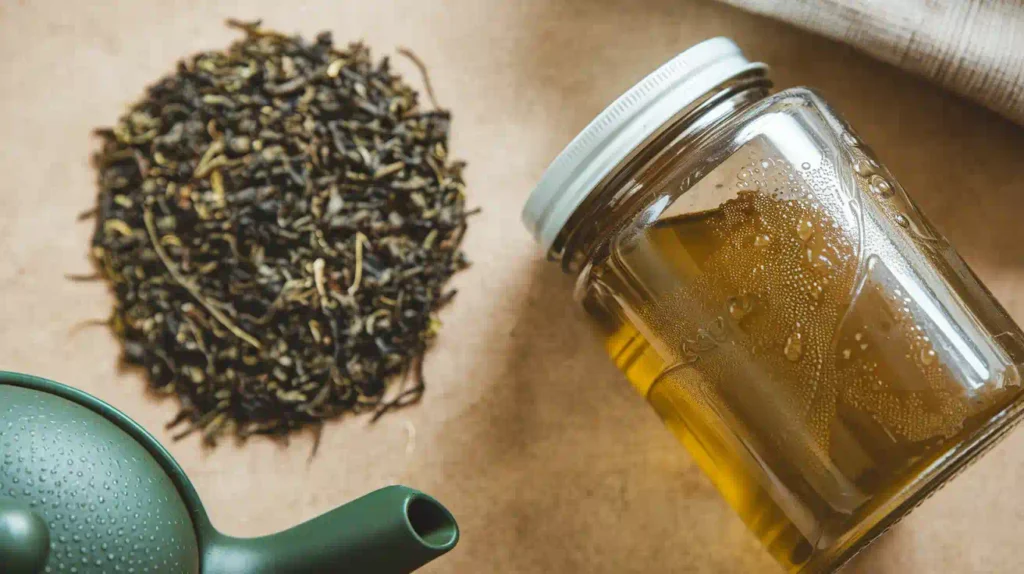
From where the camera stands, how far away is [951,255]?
69 centimetres

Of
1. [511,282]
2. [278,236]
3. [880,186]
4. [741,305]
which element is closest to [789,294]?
[741,305]

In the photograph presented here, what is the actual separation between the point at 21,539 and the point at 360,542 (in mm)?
200

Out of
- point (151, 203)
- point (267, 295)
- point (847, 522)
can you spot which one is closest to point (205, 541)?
point (267, 295)

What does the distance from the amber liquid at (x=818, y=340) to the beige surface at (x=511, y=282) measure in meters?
0.16

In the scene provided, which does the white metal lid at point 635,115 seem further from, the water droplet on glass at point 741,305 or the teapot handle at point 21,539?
the teapot handle at point 21,539

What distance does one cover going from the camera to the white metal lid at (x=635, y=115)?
0.62m

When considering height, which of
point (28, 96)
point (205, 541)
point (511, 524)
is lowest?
point (511, 524)

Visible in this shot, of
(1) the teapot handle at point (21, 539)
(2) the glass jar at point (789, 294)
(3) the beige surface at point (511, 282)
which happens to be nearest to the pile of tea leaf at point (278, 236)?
(3) the beige surface at point (511, 282)

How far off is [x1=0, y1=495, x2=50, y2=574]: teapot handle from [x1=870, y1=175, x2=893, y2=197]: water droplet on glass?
2.11ft

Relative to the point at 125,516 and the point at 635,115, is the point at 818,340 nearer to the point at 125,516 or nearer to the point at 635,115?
the point at 635,115

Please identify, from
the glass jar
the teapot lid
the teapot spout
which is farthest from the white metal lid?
the teapot lid

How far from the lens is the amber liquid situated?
0.61 metres

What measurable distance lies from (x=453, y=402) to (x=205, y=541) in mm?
292

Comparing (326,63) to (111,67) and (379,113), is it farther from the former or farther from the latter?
(111,67)
